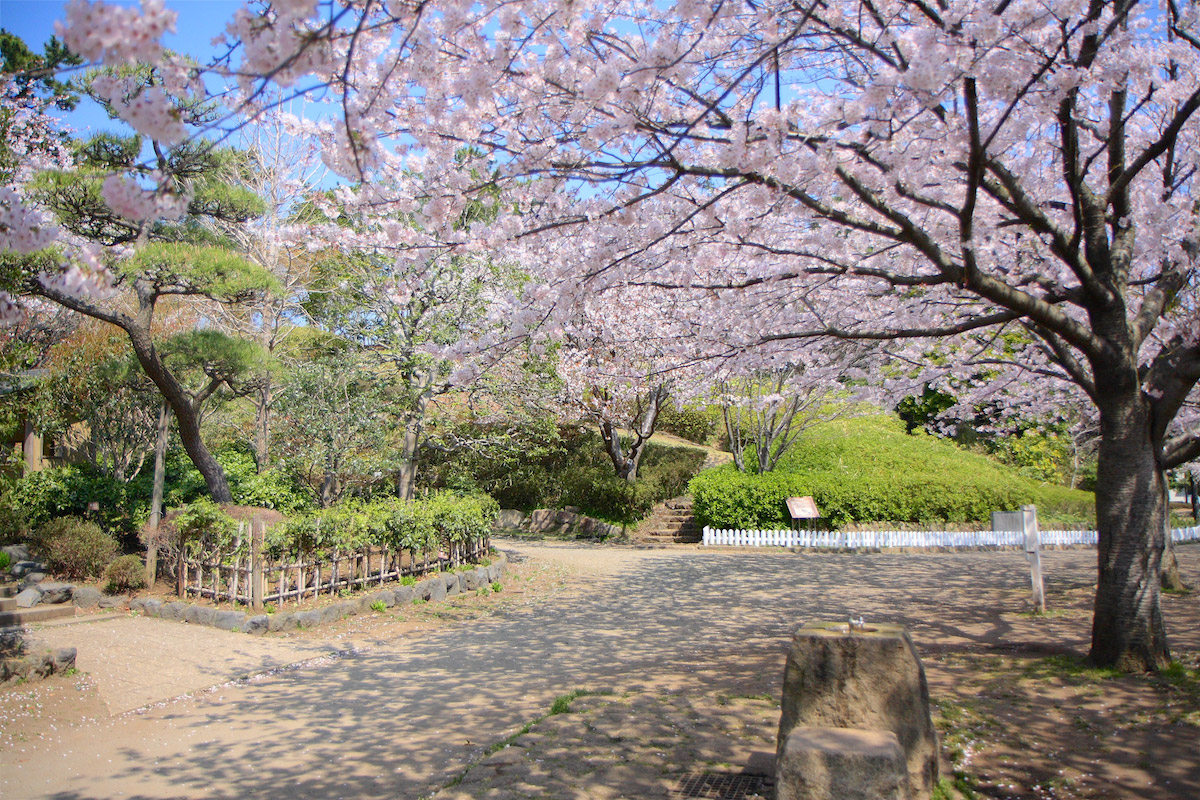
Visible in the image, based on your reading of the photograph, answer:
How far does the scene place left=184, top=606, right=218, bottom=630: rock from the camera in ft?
25.1

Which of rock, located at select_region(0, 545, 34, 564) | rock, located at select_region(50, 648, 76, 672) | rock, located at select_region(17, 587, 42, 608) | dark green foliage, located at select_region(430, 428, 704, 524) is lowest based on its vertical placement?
rock, located at select_region(50, 648, 76, 672)

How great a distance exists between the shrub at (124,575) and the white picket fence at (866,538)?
10.8 metres

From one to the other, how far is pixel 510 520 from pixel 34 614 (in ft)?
43.5

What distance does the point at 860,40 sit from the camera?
177 inches

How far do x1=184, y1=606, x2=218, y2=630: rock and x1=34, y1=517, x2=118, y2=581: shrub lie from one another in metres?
2.20

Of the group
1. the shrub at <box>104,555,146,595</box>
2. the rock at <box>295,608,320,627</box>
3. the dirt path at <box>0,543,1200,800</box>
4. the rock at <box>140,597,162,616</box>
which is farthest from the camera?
the shrub at <box>104,555,146,595</box>

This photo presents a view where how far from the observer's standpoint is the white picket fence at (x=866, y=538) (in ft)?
50.5

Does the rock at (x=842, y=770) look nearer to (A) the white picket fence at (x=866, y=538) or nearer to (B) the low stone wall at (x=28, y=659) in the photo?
(B) the low stone wall at (x=28, y=659)

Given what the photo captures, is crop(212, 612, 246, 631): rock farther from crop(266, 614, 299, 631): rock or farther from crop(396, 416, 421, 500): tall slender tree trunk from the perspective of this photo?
crop(396, 416, 421, 500): tall slender tree trunk

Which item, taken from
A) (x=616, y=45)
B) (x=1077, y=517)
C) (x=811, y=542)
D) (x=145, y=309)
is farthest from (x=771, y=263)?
(x=1077, y=517)

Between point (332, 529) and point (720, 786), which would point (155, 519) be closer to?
point (332, 529)

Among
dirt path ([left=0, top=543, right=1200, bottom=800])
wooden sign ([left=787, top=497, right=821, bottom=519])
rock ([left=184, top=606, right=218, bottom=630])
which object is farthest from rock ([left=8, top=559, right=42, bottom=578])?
wooden sign ([left=787, top=497, right=821, bottom=519])

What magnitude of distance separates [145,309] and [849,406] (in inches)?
610

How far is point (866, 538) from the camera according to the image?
1545 centimetres
